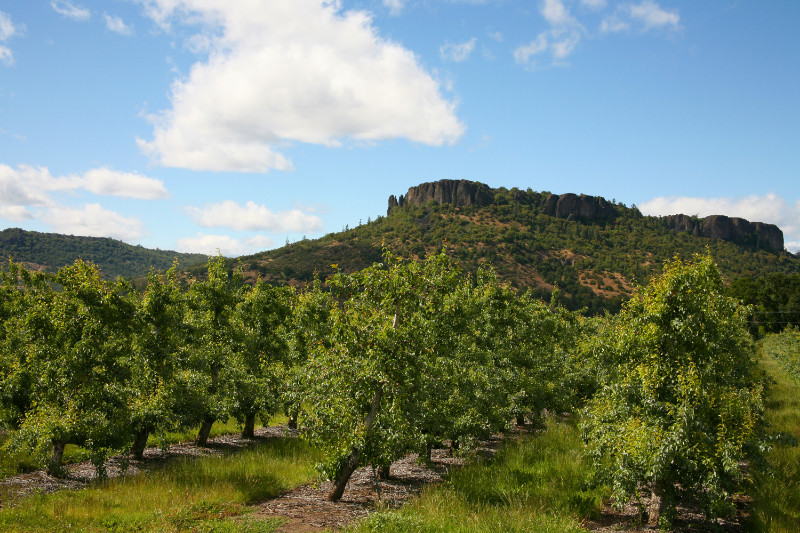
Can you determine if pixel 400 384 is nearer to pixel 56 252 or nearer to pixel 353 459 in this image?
pixel 353 459

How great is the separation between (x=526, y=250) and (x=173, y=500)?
15506cm

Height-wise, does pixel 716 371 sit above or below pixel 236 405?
above

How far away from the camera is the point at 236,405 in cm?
1959

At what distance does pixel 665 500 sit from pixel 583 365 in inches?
590

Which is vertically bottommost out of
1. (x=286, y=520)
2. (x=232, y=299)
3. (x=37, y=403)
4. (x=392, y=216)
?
(x=286, y=520)

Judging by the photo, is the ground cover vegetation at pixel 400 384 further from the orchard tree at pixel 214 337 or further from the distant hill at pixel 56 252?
the distant hill at pixel 56 252

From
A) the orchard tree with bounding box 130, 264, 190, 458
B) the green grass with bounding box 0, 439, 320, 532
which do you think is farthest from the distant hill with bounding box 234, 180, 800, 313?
the green grass with bounding box 0, 439, 320, 532

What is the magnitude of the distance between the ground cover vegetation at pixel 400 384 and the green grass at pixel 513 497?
0.36ft

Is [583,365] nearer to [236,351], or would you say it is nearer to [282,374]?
[282,374]

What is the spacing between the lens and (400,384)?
482 inches

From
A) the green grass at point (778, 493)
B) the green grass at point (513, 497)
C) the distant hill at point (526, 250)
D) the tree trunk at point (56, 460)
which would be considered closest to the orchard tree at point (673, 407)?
the green grass at point (778, 493)

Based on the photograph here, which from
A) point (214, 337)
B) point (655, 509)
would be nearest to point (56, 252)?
point (214, 337)

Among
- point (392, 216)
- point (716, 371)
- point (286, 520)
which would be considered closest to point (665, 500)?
point (716, 371)

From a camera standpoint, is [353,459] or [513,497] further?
[513,497]
